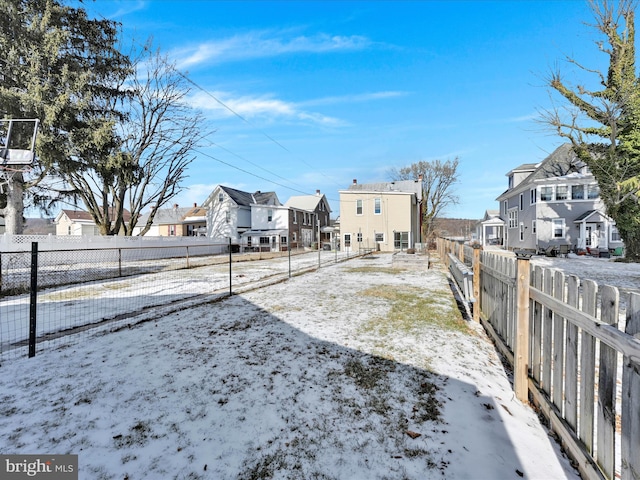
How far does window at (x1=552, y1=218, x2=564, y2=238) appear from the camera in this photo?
2419cm

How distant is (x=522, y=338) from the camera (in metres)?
3.09

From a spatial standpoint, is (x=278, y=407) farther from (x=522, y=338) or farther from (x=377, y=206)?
(x=377, y=206)

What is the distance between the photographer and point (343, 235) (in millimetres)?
31469

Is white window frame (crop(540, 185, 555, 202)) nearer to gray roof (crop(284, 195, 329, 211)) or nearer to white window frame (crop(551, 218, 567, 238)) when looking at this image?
white window frame (crop(551, 218, 567, 238))

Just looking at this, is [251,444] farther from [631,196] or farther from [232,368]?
[631,196]

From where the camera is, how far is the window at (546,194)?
24531mm

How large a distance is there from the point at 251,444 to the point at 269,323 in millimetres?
3194

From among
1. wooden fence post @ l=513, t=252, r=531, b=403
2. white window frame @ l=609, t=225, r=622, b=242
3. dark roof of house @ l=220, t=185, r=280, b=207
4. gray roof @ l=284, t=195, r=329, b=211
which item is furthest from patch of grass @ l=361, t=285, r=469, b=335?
gray roof @ l=284, t=195, r=329, b=211

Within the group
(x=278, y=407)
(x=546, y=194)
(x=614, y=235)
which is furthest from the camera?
(x=546, y=194)

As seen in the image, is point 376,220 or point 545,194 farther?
point 376,220

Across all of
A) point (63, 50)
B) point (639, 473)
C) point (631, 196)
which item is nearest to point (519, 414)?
point (639, 473)

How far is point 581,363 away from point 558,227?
28639 millimetres

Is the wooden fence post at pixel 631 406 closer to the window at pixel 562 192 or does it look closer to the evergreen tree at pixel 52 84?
the evergreen tree at pixel 52 84

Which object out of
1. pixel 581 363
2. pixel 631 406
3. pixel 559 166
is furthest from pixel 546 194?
pixel 631 406
